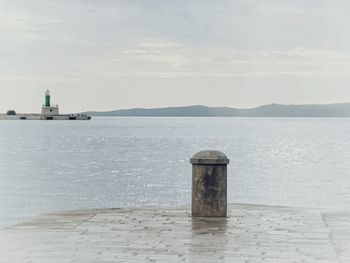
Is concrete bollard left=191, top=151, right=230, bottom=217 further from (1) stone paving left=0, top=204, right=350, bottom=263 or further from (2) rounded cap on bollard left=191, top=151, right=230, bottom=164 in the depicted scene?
(1) stone paving left=0, top=204, right=350, bottom=263

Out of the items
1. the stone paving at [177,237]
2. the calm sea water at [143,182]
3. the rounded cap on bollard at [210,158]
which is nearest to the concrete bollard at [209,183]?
the rounded cap on bollard at [210,158]

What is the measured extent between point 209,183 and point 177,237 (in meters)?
2.44

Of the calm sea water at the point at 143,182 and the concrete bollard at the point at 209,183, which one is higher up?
the concrete bollard at the point at 209,183

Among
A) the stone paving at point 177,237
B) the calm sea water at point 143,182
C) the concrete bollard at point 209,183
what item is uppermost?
the concrete bollard at point 209,183

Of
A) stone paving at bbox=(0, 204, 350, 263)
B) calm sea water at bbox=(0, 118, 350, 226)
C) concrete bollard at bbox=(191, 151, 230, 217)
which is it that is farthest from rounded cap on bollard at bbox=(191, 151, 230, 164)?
calm sea water at bbox=(0, 118, 350, 226)

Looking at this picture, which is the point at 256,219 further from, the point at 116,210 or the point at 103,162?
the point at 103,162

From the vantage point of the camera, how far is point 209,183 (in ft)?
47.2

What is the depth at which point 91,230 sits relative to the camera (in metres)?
12.9

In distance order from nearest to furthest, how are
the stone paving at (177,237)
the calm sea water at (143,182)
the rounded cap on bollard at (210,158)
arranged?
the stone paving at (177,237) → the rounded cap on bollard at (210,158) → the calm sea water at (143,182)

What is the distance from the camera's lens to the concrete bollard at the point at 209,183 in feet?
47.2

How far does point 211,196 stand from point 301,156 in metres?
84.4

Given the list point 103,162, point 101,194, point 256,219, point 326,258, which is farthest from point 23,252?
point 103,162

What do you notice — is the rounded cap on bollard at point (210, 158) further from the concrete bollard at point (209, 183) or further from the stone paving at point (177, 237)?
the stone paving at point (177, 237)

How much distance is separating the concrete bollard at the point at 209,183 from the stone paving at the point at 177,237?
1.02ft
